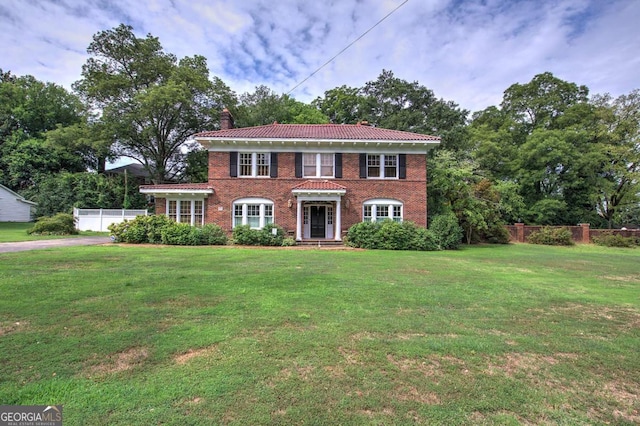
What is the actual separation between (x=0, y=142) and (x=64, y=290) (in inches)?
1571

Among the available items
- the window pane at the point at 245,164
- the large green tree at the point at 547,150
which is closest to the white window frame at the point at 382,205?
the window pane at the point at 245,164

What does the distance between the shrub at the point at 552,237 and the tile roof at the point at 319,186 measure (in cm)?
1496

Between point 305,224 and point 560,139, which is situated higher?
point 560,139

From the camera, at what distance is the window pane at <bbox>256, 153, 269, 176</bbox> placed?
1886 centimetres

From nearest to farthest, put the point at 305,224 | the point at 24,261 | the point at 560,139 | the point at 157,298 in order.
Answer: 1. the point at 157,298
2. the point at 24,261
3. the point at 305,224
4. the point at 560,139

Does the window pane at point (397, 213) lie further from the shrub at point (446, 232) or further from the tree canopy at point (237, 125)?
the tree canopy at point (237, 125)

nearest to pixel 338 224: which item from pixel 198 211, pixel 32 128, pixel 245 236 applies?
pixel 245 236

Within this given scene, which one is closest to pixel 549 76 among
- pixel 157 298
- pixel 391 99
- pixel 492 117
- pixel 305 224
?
pixel 492 117

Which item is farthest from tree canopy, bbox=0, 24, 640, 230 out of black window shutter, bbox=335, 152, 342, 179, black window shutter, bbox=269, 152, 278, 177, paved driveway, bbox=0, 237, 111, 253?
paved driveway, bbox=0, 237, 111, 253

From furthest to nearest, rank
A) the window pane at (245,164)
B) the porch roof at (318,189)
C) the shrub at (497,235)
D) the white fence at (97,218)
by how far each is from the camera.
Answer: the white fence at (97,218) → the shrub at (497,235) → the window pane at (245,164) → the porch roof at (318,189)

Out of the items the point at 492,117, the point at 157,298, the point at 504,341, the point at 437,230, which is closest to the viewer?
the point at 504,341

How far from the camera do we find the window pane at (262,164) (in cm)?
1886

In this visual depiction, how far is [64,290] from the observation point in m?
6.07

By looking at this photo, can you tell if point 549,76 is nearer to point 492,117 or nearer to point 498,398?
point 492,117
